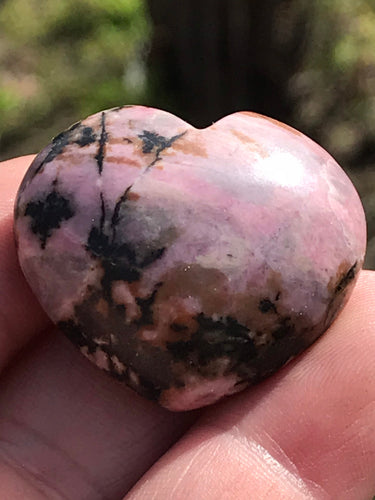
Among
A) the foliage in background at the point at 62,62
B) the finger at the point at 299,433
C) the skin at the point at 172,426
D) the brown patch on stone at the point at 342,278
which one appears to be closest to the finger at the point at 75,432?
the skin at the point at 172,426

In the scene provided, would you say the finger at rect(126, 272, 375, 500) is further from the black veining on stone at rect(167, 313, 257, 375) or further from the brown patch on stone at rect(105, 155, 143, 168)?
the brown patch on stone at rect(105, 155, 143, 168)

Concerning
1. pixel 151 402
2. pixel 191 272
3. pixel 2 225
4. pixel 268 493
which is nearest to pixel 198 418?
pixel 151 402

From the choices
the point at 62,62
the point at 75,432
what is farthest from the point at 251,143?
the point at 62,62

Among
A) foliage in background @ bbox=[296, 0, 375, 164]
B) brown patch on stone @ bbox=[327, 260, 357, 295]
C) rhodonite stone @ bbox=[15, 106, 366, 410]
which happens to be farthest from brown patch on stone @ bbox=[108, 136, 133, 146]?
foliage in background @ bbox=[296, 0, 375, 164]

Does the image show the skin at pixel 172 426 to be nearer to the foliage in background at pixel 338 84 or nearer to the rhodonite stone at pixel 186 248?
the rhodonite stone at pixel 186 248

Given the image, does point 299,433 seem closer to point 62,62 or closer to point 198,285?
point 198,285

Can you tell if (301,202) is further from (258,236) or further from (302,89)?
(302,89)
